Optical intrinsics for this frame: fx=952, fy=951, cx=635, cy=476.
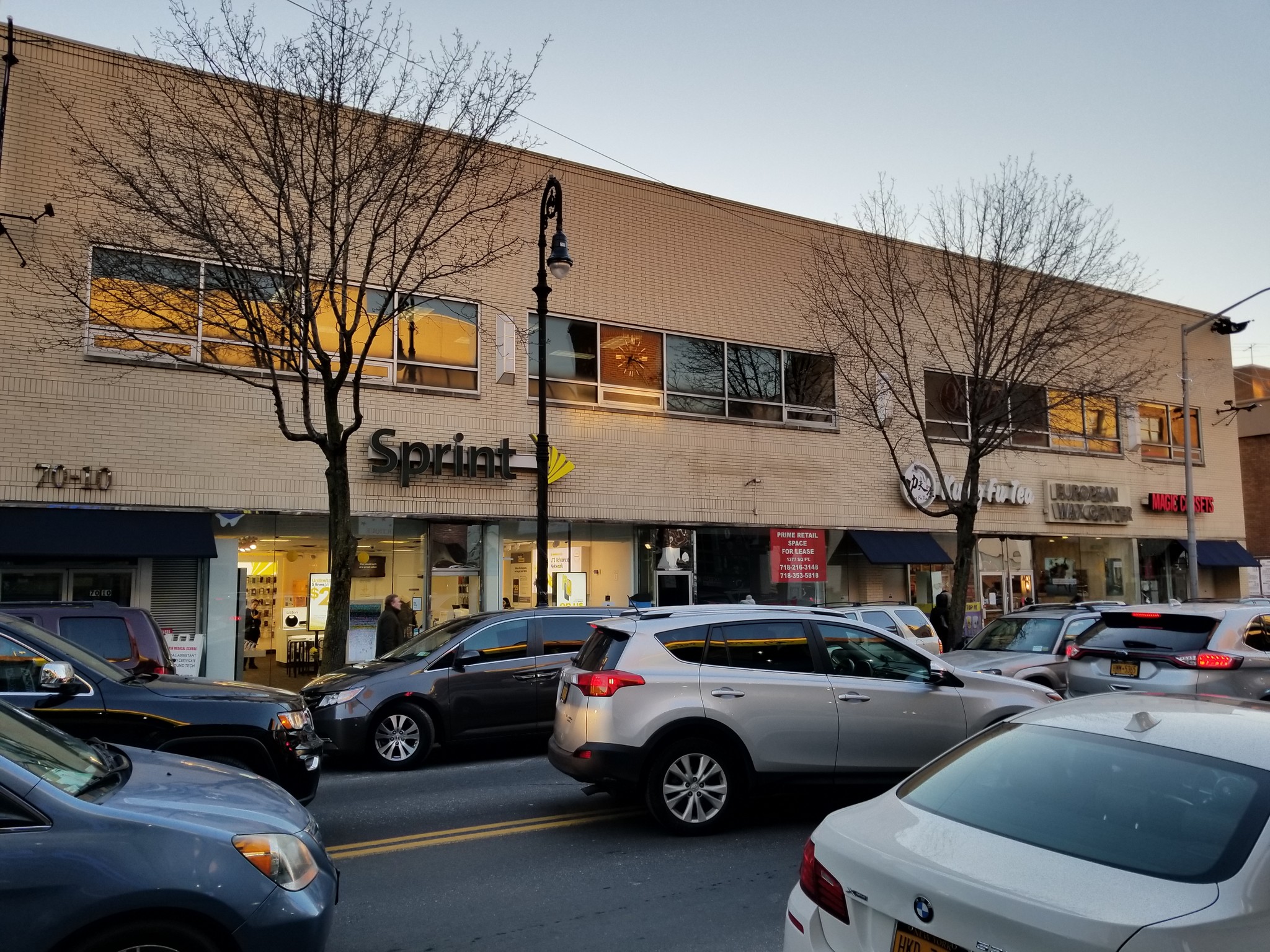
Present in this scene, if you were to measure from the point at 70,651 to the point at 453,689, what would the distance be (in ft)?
14.4

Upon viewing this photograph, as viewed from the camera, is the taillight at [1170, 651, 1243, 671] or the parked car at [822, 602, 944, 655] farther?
the parked car at [822, 602, 944, 655]

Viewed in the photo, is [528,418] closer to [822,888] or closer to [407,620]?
[407,620]

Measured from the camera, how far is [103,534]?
45.3 ft

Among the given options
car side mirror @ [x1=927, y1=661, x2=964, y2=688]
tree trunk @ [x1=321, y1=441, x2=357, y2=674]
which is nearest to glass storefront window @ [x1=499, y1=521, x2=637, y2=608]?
tree trunk @ [x1=321, y1=441, x2=357, y2=674]

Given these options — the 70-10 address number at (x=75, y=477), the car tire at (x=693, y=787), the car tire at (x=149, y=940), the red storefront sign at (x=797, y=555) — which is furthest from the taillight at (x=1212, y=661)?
the 70-10 address number at (x=75, y=477)

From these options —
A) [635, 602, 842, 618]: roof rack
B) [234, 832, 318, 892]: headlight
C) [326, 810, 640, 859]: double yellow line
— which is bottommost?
[326, 810, 640, 859]: double yellow line

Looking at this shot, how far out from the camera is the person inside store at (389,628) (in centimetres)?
1465

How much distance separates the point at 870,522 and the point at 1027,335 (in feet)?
18.3

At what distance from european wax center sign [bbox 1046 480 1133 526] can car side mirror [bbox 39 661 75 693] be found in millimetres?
23733

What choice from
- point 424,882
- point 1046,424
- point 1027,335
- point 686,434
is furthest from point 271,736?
point 1046,424

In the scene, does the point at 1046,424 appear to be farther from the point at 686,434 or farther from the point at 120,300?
the point at 120,300

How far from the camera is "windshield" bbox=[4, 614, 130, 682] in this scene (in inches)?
250

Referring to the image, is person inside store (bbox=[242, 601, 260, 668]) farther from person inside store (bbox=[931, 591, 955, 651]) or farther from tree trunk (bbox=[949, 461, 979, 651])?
person inside store (bbox=[931, 591, 955, 651])

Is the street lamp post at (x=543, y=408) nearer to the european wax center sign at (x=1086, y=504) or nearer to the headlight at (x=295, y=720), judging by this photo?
the headlight at (x=295, y=720)
